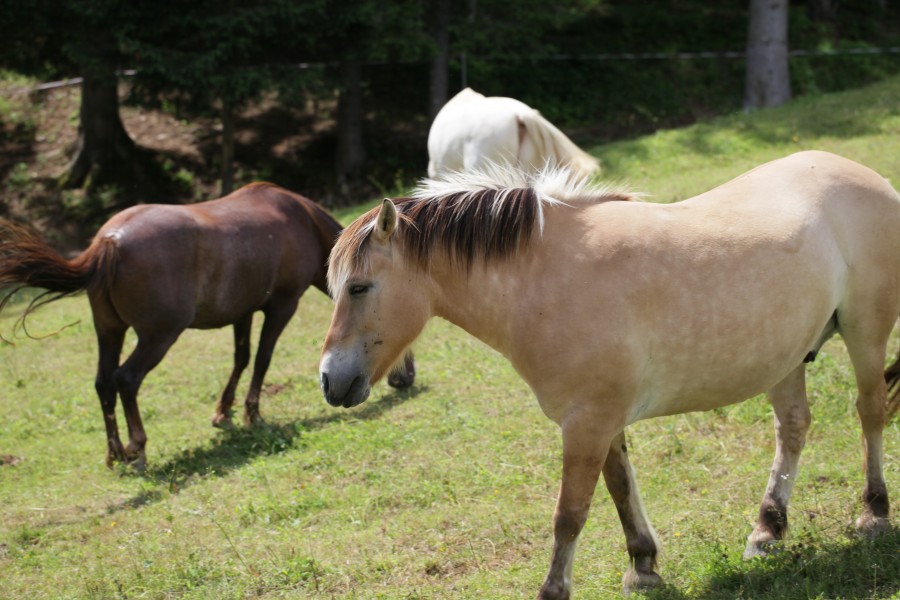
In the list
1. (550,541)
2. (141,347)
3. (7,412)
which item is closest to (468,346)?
(141,347)

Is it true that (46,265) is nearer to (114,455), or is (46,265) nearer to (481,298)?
(114,455)

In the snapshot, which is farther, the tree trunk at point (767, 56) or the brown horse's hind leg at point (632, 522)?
the tree trunk at point (767, 56)

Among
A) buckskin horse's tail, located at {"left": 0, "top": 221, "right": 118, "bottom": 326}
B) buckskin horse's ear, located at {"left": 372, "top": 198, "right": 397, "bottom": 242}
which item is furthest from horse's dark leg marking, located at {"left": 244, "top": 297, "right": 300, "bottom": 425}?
buckskin horse's ear, located at {"left": 372, "top": 198, "right": 397, "bottom": 242}

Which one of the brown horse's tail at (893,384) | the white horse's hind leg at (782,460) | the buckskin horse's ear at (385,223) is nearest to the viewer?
the buckskin horse's ear at (385,223)

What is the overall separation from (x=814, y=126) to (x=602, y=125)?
635 centimetres

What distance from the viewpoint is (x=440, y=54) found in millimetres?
17312

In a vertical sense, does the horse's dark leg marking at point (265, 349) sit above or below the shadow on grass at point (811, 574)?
below

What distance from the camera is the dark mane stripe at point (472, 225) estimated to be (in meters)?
4.04

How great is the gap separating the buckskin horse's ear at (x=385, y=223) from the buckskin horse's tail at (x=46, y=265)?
3711 millimetres

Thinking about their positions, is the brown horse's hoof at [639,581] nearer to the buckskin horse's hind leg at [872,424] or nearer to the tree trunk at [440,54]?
the buckskin horse's hind leg at [872,424]

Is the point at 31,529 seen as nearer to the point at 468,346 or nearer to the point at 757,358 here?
the point at 468,346

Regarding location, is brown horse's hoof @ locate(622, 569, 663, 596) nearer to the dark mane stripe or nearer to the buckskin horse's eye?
the dark mane stripe

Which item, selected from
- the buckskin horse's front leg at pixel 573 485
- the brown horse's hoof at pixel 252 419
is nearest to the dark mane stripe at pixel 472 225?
the buckskin horse's front leg at pixel 573 485

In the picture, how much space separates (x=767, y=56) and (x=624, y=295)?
14678mm
